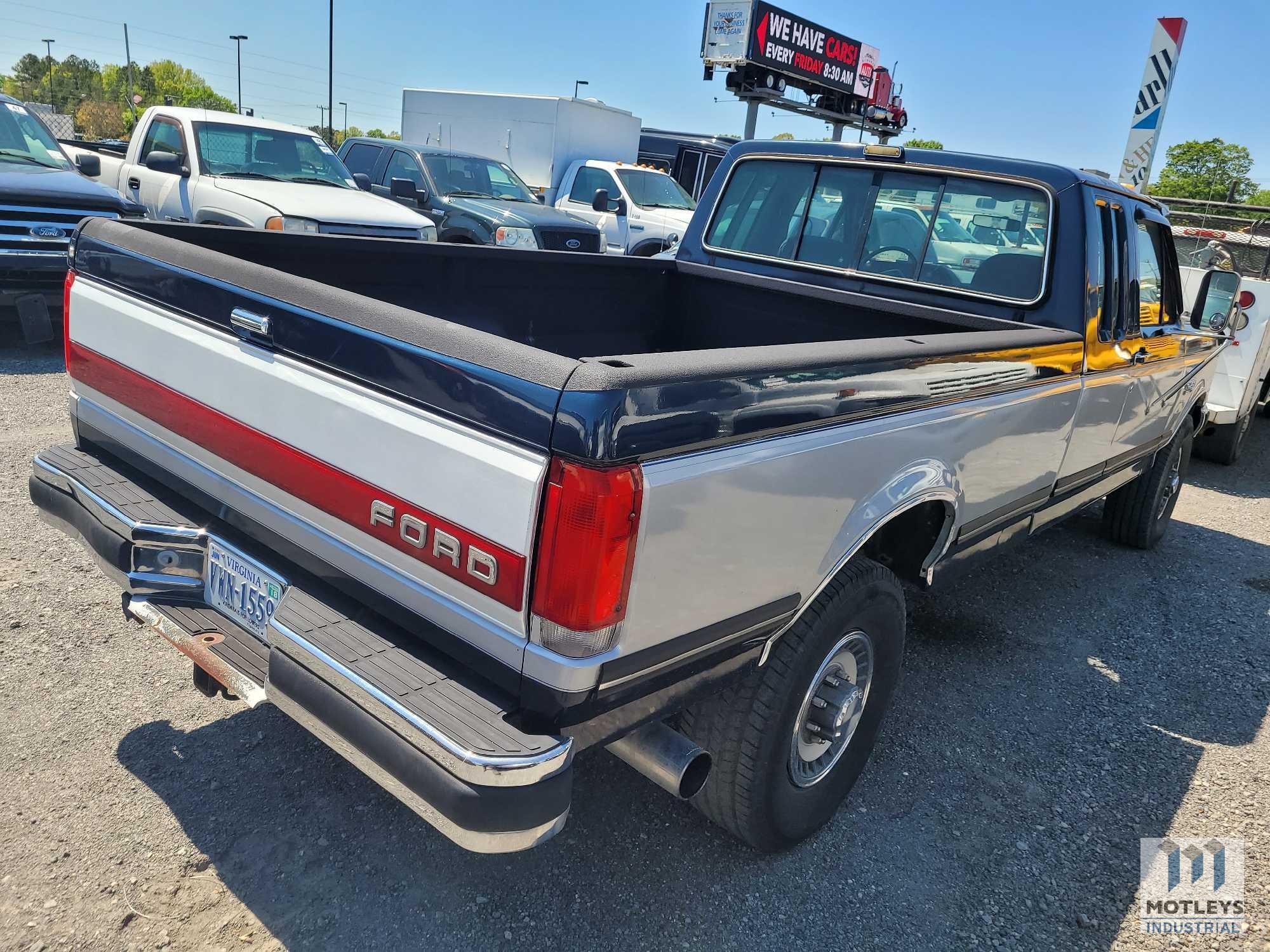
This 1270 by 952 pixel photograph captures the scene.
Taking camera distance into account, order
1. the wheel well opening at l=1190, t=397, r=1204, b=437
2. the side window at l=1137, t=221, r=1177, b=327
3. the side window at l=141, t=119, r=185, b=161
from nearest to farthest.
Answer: the side window at l=1137, t=221, r=1177, b=327, the wheel well opening at l=1190, t=397, r=1204, b=437, the side window at l=141, t=119, r=185, b=161

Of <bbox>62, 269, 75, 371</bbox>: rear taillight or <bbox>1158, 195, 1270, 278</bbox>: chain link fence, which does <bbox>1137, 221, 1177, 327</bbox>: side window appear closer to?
<bbox>1158, 195, 1270, 278</bbox>: chain link fence

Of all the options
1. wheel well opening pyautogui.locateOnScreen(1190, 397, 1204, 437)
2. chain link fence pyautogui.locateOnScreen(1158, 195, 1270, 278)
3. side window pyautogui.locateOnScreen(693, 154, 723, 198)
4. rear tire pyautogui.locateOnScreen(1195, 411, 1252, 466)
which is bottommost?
rear tire pyautogui.locateOnScreen(1195, 411, 1252, 466)

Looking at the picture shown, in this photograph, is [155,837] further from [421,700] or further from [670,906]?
[670,906]

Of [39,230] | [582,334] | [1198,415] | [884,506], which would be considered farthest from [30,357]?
[1198,415]

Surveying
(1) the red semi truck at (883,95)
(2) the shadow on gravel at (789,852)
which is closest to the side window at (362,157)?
(2) the shadow on gravel at (789,852)

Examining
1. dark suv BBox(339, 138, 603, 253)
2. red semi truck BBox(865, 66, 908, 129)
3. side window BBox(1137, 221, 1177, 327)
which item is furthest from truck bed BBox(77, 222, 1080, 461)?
red semi truck BBox(865, 66, 908, 129)

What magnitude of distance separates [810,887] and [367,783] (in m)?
1.41

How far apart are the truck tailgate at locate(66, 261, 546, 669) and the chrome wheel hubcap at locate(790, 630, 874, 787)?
1.10 m

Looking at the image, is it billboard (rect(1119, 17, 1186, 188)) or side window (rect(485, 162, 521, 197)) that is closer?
billboard (rect(1119, 17, 1186, 188))

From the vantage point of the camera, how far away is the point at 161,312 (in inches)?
102

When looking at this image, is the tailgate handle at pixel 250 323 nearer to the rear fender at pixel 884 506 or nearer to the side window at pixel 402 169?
the rear fender at pixel 884 506

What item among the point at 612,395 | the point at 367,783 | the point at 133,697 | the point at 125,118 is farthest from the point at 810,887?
the point at 125,118

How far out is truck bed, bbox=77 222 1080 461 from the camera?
1763 mm

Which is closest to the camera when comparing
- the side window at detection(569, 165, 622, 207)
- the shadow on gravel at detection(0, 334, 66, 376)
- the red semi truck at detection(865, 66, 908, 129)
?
the shadow on gravel at detection(0, 334, 66, 376)
